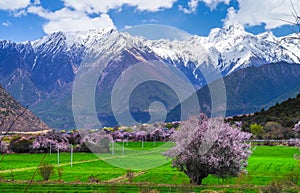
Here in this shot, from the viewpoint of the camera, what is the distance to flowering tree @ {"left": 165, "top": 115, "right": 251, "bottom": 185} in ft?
79.8

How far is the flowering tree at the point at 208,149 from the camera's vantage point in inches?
957

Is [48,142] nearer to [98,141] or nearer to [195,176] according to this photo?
[98,141]

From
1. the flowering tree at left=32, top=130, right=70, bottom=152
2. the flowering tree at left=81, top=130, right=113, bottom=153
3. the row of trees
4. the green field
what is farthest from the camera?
the flowering tree at left=32, top=130, right=70, bottom=152

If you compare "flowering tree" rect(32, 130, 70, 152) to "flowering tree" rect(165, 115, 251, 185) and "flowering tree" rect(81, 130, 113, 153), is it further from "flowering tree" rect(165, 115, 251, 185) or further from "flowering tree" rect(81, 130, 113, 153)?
"flowering tree" rect(165, 115, 251, 185)

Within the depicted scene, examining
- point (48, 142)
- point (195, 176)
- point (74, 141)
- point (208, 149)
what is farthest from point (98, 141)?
point (208, 149)

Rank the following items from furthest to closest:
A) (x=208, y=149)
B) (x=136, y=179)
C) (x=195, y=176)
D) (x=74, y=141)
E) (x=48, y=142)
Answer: (x=74, y=141) → (x=48, y=142) → (x=136, y=179) → (x=195, y=176) → (x=208, y=149)

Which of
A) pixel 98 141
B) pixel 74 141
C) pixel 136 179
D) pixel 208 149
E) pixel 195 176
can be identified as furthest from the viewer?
pixel 74 141

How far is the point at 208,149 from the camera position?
24.6 metres

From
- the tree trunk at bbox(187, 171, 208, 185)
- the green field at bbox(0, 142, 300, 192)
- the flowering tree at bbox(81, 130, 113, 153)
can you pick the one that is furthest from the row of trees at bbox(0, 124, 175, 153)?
the tree trunk at bbox(187, 171, 208, 185)

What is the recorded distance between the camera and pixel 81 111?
21.8 m

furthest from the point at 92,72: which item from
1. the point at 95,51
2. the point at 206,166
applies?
the point at 206,166

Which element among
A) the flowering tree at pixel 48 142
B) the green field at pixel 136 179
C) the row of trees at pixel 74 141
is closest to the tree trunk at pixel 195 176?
the green field at pixel 136 179

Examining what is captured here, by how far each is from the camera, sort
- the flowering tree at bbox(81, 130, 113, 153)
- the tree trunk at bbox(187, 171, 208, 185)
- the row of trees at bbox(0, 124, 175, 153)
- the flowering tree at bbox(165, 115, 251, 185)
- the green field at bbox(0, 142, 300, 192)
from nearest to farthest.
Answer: the green field at bbox(0, 142, 300, 192), the flowering tree at bbox(165, 115, 251, 185), the tree trunk at bbox(187, 171, 208, 185), the flowering tree at bbox(81, 130, 113, 153), the row of trees at bbox(0, 124, 175, 153)

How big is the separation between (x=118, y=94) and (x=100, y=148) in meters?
56.4
